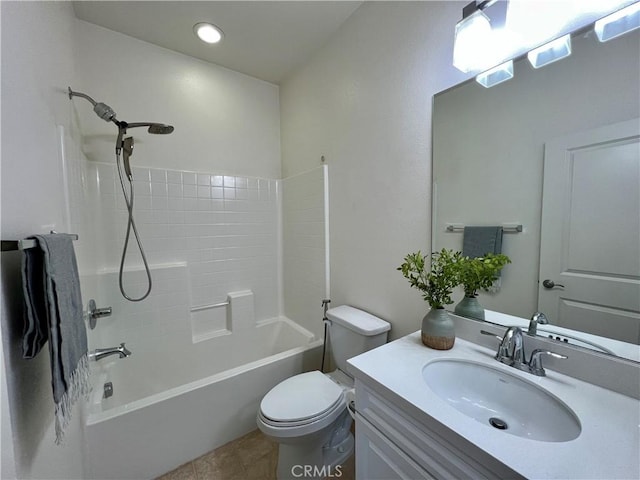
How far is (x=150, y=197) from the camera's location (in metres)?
1.82

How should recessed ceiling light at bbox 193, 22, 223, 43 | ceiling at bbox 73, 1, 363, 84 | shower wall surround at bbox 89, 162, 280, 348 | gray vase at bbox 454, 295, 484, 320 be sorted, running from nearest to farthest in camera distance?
gray vase at bbox 454, 295, 484, 320 → ceiling at bbox 73, 1, 363, 84 → recessed ceiling light at bbox 193, 22, 223, 43 → shower wall surround at bbox 89, 162, 280, 348

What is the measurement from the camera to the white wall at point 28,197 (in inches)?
22.4

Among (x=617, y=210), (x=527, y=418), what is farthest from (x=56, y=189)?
(x=617, y=210)

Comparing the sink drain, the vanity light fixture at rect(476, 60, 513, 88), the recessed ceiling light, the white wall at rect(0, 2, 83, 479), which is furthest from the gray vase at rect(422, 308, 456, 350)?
the recessed ceiling light

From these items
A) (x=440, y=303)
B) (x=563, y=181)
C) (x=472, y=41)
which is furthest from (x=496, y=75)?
(x=440, y=303)

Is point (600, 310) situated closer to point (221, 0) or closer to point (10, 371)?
point (10, 371)

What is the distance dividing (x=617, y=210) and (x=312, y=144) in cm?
167

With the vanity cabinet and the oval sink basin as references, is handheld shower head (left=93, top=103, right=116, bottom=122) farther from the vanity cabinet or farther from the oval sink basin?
the oval sink basin

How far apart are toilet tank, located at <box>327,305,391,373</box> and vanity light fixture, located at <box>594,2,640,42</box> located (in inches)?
52.4

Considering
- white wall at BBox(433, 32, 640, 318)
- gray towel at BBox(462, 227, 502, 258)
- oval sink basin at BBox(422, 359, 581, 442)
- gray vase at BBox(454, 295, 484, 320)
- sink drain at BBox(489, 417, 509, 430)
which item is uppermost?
white wall at BBox(433, 32, 640, 318)

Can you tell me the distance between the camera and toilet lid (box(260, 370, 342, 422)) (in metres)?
1.12

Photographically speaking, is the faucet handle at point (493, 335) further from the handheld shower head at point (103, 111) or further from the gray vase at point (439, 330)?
the handheld shower head at point (103, 111)

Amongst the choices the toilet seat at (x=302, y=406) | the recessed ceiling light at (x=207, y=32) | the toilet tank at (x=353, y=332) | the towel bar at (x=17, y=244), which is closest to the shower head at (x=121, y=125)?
the recessed ceiling light at (x=207, y=32)

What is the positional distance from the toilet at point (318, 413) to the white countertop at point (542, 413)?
46 cm
